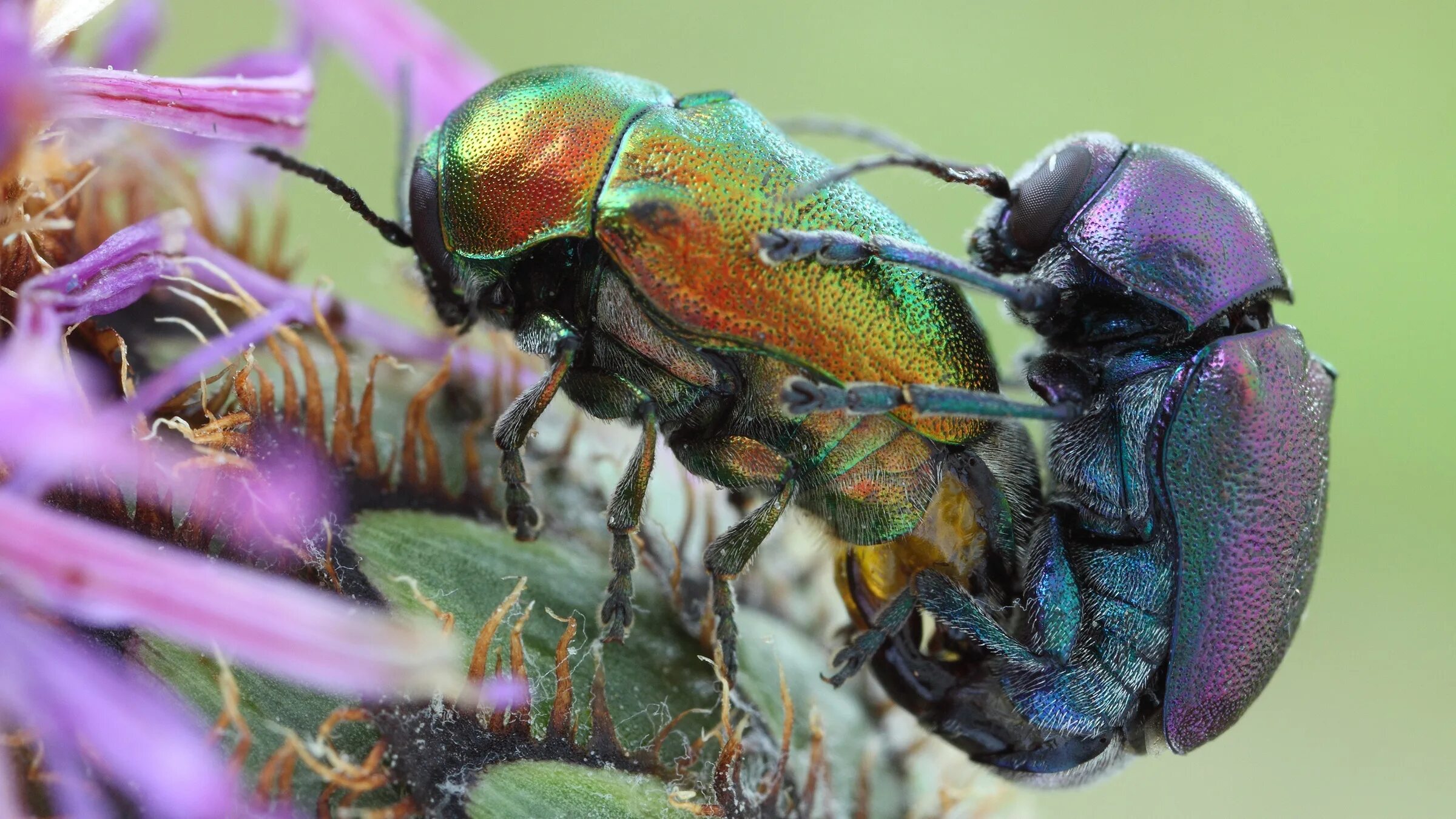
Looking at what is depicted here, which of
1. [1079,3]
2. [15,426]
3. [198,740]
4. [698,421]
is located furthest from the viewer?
[1079,3]

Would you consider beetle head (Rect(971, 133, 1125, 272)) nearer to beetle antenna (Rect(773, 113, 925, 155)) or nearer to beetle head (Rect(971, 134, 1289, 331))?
beetle head (Rect(971, 134, 1289, 331))

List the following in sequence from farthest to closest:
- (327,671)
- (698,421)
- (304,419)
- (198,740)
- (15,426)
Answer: (698,421)
(304,419)
(198,740)
(15,426)
(327,671)

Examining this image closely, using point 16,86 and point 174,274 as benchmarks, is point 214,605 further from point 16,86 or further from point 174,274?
point 174,274

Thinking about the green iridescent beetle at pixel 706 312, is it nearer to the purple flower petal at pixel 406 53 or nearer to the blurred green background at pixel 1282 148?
the purple flower petal at pixel 406 53

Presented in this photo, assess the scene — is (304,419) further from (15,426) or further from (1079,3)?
(1079,3)

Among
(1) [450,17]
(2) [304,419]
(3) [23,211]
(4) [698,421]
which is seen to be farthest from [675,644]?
(1) [450,17]

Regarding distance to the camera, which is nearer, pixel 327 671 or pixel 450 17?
pixel 327 671

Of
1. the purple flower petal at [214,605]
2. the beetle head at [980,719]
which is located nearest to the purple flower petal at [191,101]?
the purple flower petal at [214,605]

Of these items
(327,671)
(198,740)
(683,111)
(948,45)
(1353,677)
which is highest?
(683,111)
